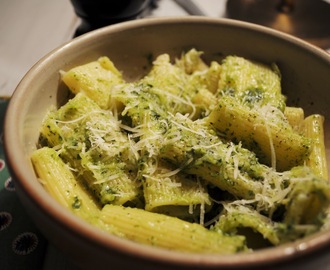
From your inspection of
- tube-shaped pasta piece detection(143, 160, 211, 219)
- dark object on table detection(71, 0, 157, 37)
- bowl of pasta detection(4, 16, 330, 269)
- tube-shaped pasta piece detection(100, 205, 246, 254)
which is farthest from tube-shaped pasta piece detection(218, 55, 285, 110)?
dark object on table detection(71, 0, 157, 37)

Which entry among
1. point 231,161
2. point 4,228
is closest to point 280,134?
point 231,161

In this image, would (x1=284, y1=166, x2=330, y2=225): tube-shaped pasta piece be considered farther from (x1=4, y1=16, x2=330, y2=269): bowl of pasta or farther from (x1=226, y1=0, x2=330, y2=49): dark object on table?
(x1=226, y1=0, x2=330, y2=49): dark object on table

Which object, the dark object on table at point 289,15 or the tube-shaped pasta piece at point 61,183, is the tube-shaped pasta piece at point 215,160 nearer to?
the tube-shaped pasta piece at point 61,183

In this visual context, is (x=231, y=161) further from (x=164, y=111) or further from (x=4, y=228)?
(x=4, y=228)

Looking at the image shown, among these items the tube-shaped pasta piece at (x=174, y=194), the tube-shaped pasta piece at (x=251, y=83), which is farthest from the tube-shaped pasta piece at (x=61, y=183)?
the tube-shaped pasta piece at (x=251, y=83)

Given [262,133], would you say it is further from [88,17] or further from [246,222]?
[88,17]
